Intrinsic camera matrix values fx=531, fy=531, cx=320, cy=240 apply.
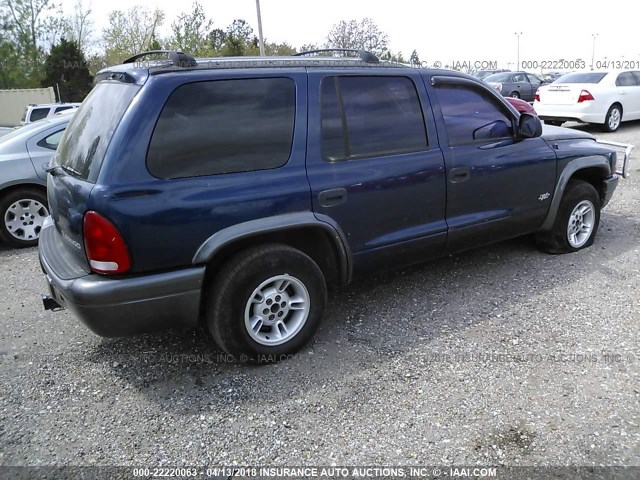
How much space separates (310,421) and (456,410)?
0.78 meters

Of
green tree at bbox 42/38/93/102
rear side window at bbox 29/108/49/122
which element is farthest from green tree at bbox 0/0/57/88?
rear side window at bbox 29/108/49/122

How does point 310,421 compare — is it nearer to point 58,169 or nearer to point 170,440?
point 170,440

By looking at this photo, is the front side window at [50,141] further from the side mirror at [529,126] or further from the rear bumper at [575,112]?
the rear bumper at [575,112]

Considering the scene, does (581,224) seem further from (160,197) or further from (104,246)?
(104,246)

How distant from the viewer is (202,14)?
35438 mm

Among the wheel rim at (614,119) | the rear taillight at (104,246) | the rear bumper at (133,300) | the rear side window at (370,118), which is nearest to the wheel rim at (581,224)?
the rear side window at (370,118)

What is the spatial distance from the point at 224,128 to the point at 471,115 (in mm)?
2041

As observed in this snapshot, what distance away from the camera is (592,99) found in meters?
12.3

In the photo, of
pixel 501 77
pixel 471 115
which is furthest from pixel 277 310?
pixel 501 77

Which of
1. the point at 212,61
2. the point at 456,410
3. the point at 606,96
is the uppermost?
the point at 212,61

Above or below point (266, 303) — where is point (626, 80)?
above

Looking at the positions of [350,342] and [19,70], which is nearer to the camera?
[350,342]

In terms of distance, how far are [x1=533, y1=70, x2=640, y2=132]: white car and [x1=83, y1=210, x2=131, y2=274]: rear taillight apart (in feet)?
40.2

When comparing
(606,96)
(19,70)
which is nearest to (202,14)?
(19,70)
